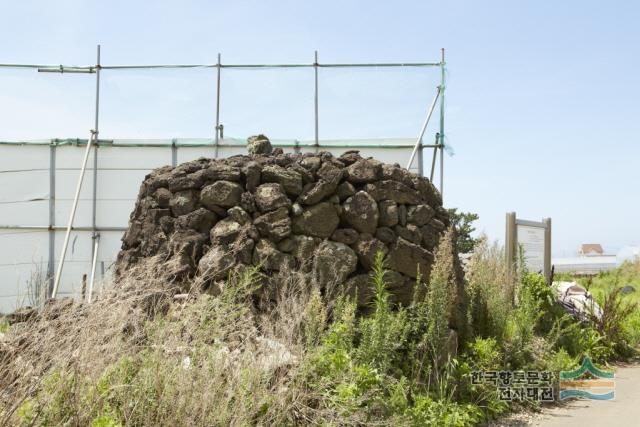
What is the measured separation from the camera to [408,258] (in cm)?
625

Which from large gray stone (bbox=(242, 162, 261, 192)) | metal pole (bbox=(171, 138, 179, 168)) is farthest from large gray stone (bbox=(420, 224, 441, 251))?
metal pole (bbox=(171, 138, 179, 168))

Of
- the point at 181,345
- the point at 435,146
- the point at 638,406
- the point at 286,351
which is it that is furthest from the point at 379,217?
the point at 435,146

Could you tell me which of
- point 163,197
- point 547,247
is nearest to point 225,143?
point 163,197

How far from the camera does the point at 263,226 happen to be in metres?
6.14

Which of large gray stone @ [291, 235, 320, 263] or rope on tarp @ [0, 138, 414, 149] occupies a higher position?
rope on tarp @ [0, 138, 414, 149]

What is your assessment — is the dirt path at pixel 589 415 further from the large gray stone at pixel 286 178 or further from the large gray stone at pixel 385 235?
the large gray stone at pixel 286 178

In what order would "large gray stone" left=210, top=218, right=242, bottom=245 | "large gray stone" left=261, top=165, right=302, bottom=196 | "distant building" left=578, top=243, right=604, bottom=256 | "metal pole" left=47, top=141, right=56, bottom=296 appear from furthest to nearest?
"distant building" left=578, top=243, right=604, bottom=256
"metal pole" left=47, top=141, right=56, bottom=296
"large gray stone" left=261, top=165, right=302, bottom=196
"large gray stone" left=210, top=218, right=242, bottom=245

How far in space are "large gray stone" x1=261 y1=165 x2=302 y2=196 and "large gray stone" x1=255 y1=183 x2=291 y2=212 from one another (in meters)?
0.08

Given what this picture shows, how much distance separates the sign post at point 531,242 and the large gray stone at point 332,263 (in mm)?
4387

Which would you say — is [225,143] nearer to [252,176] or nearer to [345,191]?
[252,176]

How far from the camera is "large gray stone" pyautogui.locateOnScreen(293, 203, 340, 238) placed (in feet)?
20.2

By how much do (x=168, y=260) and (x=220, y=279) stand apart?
570 mm

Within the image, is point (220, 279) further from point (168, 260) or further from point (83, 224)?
point (83, 224)

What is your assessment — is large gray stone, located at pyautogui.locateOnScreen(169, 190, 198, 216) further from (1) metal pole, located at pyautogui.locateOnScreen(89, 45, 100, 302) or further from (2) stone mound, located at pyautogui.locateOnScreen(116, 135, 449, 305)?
(1) metal pole, located at pyautogui.locateOnScreen(89, 45, 100, 302)
